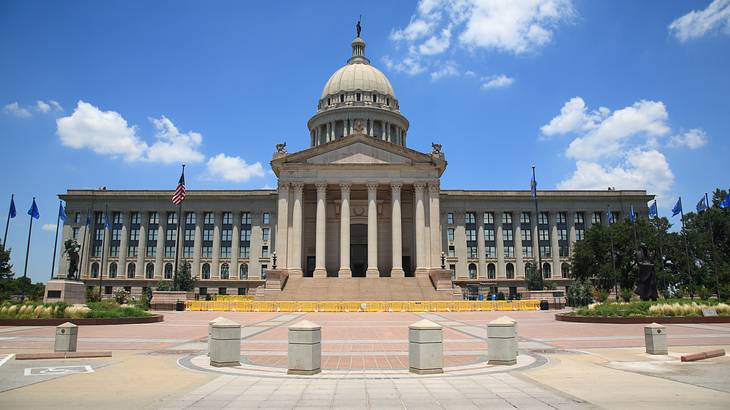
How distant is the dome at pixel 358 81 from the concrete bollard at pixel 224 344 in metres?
85.8

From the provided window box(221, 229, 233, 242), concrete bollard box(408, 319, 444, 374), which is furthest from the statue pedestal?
window box(221, 229, 233, 242)

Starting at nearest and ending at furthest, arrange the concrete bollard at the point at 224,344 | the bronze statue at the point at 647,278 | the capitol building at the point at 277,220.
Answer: the concrete bollard at the point at 224,344
the bronze statue at the point at 647,278
the capitol building at the point at 277,220

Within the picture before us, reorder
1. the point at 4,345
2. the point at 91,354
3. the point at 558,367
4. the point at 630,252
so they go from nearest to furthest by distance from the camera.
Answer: the point at 558,367 → the point at 91,354 → the point at 4,345 → the point at 630,252

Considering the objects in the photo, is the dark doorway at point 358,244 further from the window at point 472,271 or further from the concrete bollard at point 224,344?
the concrete bollard at point 224,344

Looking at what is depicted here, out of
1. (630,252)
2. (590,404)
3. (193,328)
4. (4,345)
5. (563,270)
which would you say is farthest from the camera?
(563,270)

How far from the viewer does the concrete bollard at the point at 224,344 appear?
13.8 m

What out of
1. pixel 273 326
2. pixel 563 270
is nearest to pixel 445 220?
pixel 563 270

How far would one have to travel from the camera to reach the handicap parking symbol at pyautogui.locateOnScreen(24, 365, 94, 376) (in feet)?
41.3

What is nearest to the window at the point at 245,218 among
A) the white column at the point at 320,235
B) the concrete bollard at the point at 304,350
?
the white column at the point at 320,235

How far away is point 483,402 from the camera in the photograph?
9562 mm

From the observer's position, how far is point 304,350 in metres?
12.6

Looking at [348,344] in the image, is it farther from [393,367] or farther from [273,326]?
[273,326]

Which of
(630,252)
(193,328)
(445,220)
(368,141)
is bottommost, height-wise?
(193,328)

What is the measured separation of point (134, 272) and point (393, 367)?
304ft
